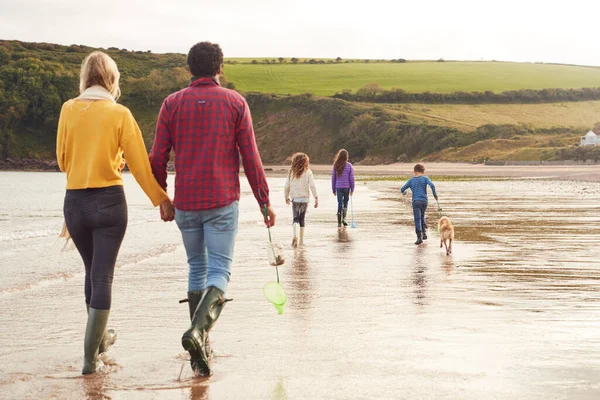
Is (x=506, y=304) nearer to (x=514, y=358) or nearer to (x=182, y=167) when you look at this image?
(x=514, y=358)

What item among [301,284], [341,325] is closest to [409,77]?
[301,284]

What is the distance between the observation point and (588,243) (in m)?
13.2

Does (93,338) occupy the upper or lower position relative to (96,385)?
upper

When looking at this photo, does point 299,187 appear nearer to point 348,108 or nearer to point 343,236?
point 343,236

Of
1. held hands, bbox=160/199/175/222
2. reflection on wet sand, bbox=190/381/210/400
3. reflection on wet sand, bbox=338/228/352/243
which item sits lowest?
reflection on wet sand, bbox=338/228/352/243

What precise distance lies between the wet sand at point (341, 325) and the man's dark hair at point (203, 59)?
6.42ft

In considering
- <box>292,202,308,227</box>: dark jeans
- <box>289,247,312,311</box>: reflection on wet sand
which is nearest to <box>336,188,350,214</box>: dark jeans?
<box>292,202,308,227</box>: dark jeans

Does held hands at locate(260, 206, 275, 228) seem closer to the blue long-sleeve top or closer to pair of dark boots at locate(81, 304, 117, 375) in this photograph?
pair of dark boots at locate(81, 304, 117, 375)

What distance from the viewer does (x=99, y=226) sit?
17.5 ft

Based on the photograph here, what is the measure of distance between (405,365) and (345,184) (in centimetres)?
1252

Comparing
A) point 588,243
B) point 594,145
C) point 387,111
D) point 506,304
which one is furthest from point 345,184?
point 387,111

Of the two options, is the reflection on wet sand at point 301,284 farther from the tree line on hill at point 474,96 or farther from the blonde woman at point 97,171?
the tree line on hill at point 474,96

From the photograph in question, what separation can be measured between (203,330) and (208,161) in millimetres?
1082

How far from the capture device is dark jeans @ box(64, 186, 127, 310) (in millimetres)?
5328
